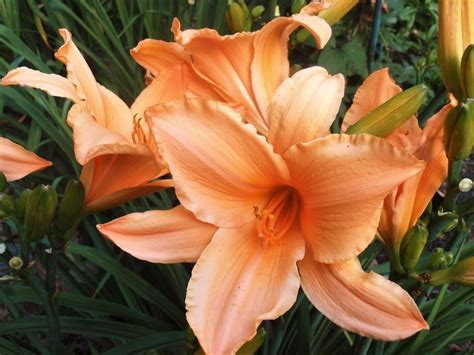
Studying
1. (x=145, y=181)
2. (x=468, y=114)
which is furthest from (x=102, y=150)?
(x=468, y=114)

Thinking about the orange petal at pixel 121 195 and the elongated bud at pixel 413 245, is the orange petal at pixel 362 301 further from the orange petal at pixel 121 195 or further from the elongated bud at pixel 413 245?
the orange petal at pixel 121 195

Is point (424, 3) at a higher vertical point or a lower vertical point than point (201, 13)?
lower

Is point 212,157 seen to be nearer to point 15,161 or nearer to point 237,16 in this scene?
point 15,161

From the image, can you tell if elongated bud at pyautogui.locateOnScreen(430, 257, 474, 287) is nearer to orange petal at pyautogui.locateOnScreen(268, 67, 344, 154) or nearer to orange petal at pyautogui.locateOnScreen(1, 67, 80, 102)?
orange petal at pyautogui.locateOnScreen(268, 67, 344, 154)

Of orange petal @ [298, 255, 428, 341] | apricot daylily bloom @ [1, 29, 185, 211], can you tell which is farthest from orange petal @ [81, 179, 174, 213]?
orange petal @ [298, 255, 428, 341]

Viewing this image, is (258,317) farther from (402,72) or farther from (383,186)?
(402,72)

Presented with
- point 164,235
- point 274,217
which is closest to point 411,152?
point 274,217
